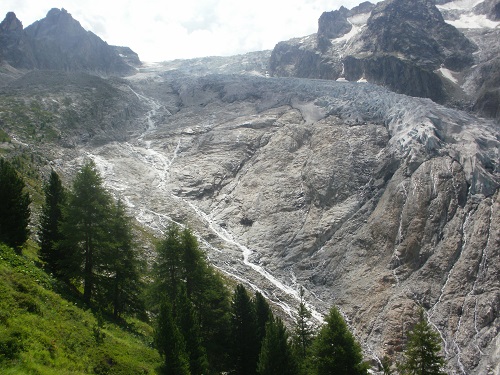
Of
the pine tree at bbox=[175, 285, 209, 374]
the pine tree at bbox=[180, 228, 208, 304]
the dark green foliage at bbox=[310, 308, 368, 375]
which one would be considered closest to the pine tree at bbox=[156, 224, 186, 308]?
the pine tree at bbox=[180, 228, 208, 304]

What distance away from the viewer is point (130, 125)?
110 m

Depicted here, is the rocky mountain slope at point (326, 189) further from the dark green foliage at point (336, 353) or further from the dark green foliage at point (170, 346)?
the dark green foliage at point (170, 346)

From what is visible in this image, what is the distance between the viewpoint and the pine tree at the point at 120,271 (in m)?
30.0

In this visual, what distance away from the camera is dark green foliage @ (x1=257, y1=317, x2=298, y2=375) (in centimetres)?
2452

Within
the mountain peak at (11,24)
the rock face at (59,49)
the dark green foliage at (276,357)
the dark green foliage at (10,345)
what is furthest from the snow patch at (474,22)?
the dark green foliage at (10,345)

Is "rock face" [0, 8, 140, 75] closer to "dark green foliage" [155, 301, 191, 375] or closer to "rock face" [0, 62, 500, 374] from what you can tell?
"rock face" [0, 62, 500, 374]

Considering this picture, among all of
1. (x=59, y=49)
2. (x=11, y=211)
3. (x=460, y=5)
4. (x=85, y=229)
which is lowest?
(x=85, y=229)

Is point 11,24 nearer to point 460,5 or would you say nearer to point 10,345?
point 460,5

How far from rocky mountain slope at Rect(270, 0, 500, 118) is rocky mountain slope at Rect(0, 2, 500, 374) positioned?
3219 centimetres

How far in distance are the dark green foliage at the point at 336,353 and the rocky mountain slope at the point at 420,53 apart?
92.3 meters

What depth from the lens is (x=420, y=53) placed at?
13812 cm

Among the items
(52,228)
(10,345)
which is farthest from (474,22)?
(10,345)

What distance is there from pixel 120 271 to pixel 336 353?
647 inches

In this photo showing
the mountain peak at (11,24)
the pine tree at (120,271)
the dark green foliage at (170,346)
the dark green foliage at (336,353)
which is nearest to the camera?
the dark green foliage at (170,346)
